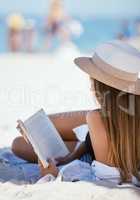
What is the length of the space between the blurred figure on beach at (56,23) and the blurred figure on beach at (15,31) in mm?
426

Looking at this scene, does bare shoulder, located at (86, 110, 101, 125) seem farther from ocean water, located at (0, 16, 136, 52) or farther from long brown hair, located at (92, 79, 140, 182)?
ocean water, located at (0, 16, 136, 52)

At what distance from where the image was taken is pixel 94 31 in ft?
27.0

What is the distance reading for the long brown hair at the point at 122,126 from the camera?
2.13 meters

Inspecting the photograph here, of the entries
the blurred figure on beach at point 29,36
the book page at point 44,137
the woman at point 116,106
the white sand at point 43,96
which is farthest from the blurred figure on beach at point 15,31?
the woman at point 116,106

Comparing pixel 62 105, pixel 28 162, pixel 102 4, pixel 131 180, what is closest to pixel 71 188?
pixel 131 180

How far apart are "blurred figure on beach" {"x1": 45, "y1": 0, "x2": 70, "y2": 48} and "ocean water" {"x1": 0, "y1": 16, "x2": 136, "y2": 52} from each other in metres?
0.10

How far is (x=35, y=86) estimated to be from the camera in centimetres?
502

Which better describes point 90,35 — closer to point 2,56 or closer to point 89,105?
point 2,56

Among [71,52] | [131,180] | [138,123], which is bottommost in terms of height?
[71,52]

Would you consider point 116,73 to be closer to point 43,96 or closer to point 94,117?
point 94,117

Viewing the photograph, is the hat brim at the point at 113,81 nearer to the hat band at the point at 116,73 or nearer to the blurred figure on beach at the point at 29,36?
the hat band at the point at 116,73

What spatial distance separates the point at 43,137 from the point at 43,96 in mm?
2141

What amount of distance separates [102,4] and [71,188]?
6.49 m

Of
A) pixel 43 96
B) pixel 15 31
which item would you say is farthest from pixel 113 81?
pixel 15 31
